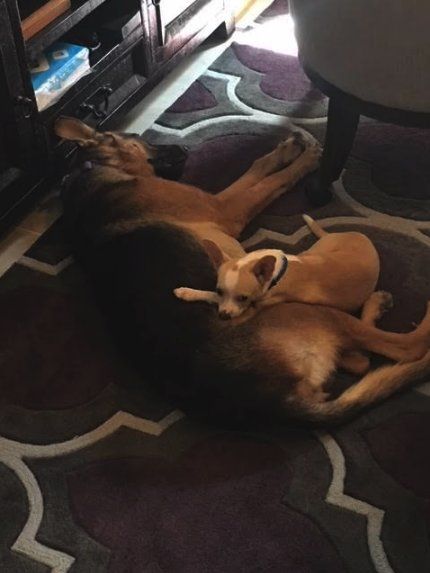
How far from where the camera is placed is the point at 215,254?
5.22 feet

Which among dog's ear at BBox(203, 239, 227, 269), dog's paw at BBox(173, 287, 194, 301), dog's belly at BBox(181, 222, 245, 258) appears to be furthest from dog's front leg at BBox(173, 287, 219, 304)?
dog's belly at BBox(181, 222, 245, 258)

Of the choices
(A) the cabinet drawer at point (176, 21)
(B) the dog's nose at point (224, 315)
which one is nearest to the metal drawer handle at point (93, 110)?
(A) the cabinet drawer at point (176, 21)

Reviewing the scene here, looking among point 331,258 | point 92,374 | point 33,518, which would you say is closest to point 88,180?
point 92,374

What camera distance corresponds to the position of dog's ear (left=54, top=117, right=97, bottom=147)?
1.93 meters

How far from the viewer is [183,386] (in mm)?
1461

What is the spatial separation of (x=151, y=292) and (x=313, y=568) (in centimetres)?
62

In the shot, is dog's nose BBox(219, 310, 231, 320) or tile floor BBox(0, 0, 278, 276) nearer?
dog's nose BBox(219, 310, 231, 320)

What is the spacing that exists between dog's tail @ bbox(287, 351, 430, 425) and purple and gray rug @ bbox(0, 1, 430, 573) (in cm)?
6

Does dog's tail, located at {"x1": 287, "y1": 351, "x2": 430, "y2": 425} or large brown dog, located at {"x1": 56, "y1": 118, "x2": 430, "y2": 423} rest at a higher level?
large brown dog, located at {"x1": 56, "y1": 118, "x2": 430, "y2": 423}

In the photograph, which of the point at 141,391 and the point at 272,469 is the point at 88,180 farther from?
the point at 272,469

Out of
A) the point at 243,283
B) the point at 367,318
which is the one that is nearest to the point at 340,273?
the point at 367,318

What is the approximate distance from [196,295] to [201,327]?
67 millimetres

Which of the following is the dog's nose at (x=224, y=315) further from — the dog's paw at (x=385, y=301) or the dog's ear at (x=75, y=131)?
the dog's ear at (x=75, y=131)

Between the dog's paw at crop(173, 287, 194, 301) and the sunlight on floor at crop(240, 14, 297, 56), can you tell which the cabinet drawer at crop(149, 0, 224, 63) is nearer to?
the sunlight on floor at crop(240, 14, 297, 56)
